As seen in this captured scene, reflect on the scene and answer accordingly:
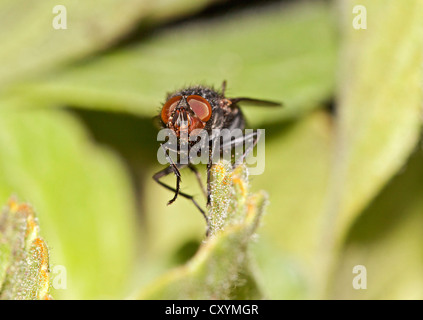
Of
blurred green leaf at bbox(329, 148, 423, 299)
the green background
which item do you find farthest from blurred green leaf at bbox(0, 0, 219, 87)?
blurred green leaf at bbox(329, 148, 423, 299)

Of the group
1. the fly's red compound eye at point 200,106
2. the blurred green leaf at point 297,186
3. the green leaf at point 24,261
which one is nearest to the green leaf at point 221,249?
the green leaf at point 24,261

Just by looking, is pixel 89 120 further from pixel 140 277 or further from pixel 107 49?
pixel 140 277

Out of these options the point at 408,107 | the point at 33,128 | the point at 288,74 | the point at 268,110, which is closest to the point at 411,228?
the point at 408,107

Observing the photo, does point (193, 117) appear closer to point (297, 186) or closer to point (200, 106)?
point (200, 106)

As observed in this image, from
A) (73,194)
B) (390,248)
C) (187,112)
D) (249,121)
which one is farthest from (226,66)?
(187,112)

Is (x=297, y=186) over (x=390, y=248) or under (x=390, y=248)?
over
